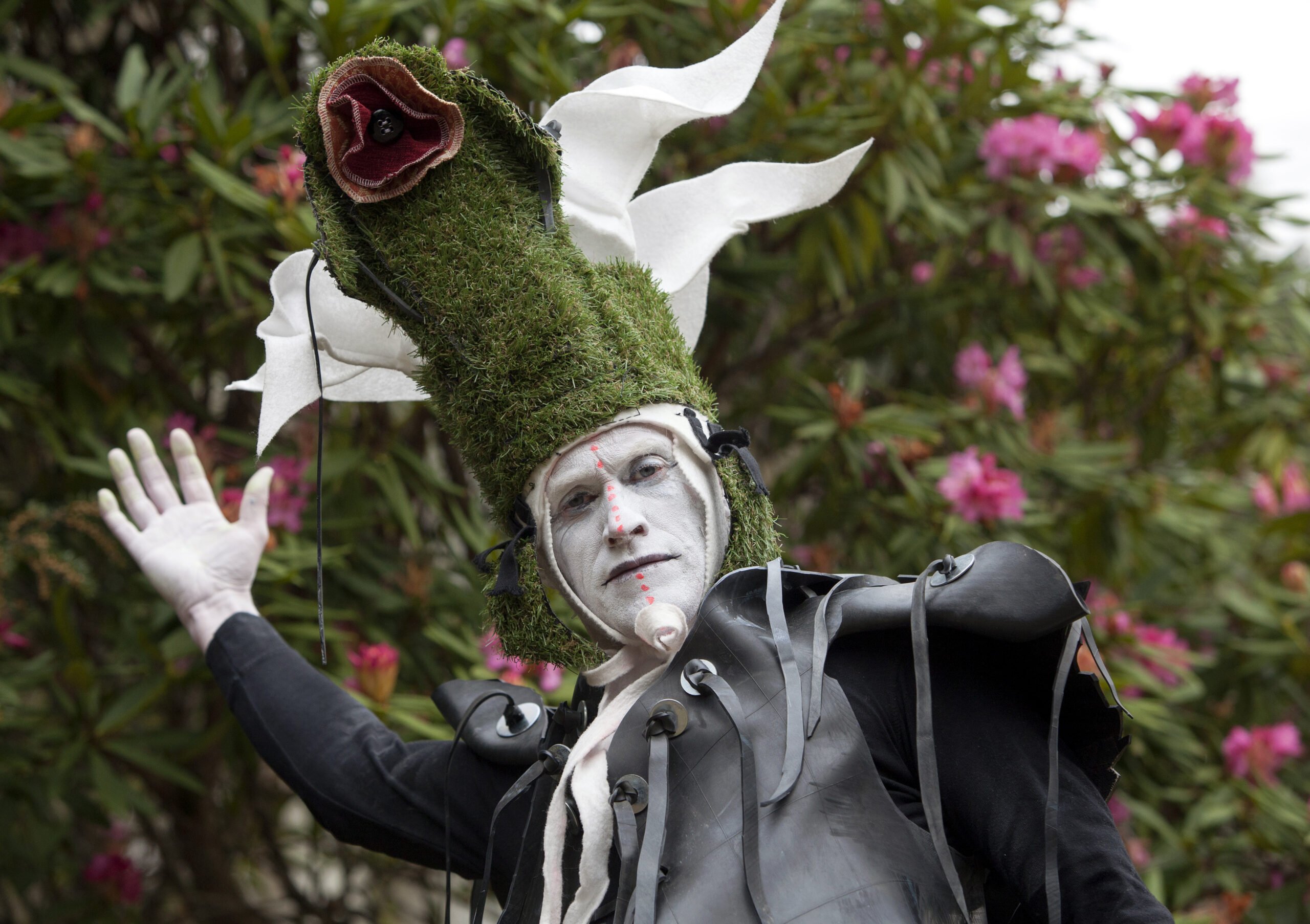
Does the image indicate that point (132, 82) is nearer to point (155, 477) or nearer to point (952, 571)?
point (155, 477)

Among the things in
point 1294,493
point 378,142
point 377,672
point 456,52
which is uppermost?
point 378,142

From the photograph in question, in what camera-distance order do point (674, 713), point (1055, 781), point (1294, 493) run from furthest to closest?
point (1294, 493)
point (674, 713)
point (1055, 781)

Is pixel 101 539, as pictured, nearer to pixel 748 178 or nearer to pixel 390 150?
pixel 390 150

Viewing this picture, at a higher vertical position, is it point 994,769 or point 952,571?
point 952,571

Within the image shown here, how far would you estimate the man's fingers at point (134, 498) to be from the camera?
1464 millimetres

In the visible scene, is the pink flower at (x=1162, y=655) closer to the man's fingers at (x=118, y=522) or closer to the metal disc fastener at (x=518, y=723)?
the metal disc fastener at (x=518, y=723)

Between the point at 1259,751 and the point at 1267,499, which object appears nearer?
the point at 1259,751

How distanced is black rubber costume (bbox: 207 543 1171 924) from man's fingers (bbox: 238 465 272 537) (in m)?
0.59

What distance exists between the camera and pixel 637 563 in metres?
1.09

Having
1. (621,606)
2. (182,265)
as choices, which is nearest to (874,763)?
(621,606)

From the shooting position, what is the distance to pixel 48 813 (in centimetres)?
211

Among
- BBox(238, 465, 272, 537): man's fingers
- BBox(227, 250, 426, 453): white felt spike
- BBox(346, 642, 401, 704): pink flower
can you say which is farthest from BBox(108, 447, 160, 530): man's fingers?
BBox(346, 642, 401, 704): pink flower

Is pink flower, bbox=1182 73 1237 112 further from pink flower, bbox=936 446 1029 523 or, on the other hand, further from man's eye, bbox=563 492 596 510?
man's eye, bbox=563 492 596 510

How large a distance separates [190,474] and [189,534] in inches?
3.0
